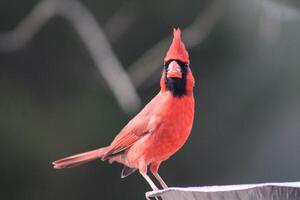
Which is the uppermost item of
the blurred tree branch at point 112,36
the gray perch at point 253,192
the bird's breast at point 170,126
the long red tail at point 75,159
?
the blurred tree branch at point 112,36

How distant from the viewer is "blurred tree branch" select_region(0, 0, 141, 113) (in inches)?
214

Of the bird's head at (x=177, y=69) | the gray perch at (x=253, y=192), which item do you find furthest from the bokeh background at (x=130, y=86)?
the gray perch at (x=253, y=192)

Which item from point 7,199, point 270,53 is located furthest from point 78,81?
point 270,53

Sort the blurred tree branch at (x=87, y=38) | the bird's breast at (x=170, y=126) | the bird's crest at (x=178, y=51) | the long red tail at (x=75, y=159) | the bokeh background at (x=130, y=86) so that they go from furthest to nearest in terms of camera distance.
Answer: the bokeh background at (x=130, y=86) → the blurred tree branch at (x=87, y=38) → the long red tail at (x=75, y=159) → the bird's breast at (x=170, y=126) → the bird's crest at (x=178, y=51)

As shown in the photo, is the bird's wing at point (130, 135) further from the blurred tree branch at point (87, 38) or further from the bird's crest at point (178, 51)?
the blurred tree branch at point (87, 38)

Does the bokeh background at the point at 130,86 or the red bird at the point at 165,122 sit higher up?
the bokeh background at the point at 130,86

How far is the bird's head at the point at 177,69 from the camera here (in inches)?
87.2

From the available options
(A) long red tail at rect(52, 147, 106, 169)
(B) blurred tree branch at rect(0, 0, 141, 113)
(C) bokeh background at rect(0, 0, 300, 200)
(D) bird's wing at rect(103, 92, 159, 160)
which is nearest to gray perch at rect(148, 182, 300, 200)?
(D) bird's wing at rect(103, 92, 159, 160)

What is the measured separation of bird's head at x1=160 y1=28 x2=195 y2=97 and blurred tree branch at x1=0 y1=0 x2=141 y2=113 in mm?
3007

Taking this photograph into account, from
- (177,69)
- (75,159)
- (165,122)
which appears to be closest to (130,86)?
(75,159)

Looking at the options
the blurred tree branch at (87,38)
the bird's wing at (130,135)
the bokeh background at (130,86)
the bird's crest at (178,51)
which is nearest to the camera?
the bird's crest at (178,51)

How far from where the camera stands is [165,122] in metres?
2.39

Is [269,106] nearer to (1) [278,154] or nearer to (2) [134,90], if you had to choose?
(1) [278,154]

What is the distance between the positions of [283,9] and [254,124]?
744mm
